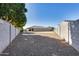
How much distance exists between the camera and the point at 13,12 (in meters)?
9.43

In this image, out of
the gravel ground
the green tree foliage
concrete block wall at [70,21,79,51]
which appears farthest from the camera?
concrete block wall at [70,21,79,51]

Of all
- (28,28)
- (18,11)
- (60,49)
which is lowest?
(60,49)

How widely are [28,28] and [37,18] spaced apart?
65 cm

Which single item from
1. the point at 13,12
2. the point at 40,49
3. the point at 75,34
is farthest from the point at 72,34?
the point at 13,12

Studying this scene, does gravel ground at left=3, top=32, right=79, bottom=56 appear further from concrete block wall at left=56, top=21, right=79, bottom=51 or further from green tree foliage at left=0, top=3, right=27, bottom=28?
green tree foliage at left=0, top=3, right=27, bottom=28

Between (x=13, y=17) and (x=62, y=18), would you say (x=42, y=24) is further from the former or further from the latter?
(x=13, y=17)

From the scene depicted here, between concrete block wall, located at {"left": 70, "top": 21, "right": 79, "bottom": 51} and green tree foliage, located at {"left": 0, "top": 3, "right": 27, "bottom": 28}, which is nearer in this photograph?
green tree foliage, located at {"left": 0, "top": 3, "right": 27, "bottom": 28}

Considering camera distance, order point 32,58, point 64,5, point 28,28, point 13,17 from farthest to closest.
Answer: point 13,17, point 28,28, point 64,5, point 32,58

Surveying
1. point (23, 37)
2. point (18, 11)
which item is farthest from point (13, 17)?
point (23, 37)

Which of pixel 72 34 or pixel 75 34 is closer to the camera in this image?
pixel 75 34

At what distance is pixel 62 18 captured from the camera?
852 cm

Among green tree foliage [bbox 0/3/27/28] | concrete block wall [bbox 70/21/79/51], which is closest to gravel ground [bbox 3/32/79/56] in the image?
concrete block wall [bbox 70/21/79/51]

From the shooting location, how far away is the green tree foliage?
8125 mm

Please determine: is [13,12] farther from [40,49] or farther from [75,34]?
[75,34]
